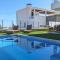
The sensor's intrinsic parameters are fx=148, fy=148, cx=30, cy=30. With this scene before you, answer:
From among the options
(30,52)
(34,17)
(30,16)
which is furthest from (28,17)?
(30,52)

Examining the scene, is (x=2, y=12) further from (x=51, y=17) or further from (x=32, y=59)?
(x=32, y=59)

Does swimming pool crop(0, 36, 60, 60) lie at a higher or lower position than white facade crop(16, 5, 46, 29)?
lower

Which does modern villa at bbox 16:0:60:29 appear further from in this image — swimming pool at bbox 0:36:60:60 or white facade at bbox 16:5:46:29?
swimming pool at bbox 0:36:60:60

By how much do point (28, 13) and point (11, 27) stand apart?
13719mm

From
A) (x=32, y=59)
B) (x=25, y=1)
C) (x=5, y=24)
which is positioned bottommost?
(x=32, y=59)

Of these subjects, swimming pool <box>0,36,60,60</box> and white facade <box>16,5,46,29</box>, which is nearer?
swimming pool <box>0,36,60,60</box>

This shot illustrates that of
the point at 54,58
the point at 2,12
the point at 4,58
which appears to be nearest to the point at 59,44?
the point at 54,58

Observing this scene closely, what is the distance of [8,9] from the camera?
26.3 m

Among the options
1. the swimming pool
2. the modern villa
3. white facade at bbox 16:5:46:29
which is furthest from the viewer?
white facade at bbox 16:5:46:29

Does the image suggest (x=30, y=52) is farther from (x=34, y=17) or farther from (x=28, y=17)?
(x=28, y=17)

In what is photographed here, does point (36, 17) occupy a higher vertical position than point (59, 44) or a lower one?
higher

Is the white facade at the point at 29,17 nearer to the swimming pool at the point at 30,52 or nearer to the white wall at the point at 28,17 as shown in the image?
the white wall at the point at 28,17

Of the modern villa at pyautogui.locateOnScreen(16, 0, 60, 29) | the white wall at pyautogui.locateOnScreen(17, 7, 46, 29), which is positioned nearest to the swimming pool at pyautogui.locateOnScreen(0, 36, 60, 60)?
the modern villa at pyautogui.locateOnScreen(16, 0, 60, 29)

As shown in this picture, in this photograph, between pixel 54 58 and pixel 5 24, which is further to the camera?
pixel 5 24
